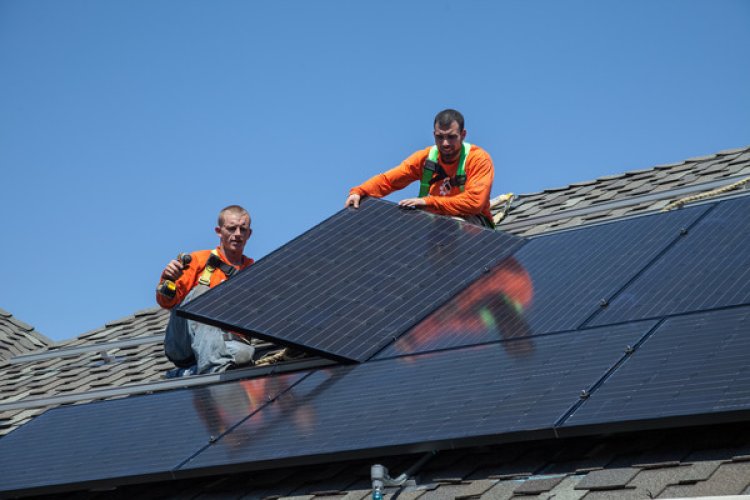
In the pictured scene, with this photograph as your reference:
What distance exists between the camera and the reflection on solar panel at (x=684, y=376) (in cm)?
664

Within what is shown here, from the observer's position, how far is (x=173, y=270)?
10.8m

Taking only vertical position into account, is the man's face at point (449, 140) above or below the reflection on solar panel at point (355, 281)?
above

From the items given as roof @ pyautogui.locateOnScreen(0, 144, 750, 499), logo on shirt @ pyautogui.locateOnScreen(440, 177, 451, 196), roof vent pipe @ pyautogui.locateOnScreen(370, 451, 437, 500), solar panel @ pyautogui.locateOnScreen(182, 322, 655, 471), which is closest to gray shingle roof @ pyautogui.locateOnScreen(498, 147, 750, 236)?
roof @ pyautogui.locateOnScreen(0, 144, 750, 499)

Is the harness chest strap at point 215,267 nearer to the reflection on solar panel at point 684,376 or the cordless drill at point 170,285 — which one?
the cordless drill at point 170,285

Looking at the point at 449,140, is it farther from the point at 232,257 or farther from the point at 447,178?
the point at 232,257

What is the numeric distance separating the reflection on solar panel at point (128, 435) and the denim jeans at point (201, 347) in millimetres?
601

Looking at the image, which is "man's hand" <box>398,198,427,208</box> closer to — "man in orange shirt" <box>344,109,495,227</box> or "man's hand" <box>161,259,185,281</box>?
"man in orange shirt" <box>344,109,495,227</box>

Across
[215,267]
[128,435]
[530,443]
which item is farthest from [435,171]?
[530,443]

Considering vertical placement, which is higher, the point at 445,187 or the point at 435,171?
the point at 435,171

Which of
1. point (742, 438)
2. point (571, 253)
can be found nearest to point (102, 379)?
point (571, 253)

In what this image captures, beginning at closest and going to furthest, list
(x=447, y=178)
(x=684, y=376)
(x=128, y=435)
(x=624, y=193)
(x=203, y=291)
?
1. (x=684, y=376)
2. (x=128, y=435)
3. (x=203, y=291)
4. (x=447, y=178)
5. (x=624, y=193)

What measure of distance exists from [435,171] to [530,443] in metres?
4.99

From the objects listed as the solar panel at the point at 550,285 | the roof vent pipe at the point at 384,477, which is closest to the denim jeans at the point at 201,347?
the solar panel at the point at 550,285

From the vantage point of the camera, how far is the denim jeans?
1048cm
